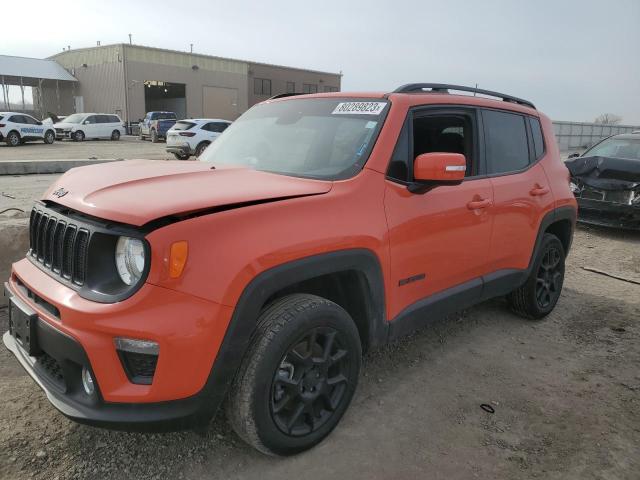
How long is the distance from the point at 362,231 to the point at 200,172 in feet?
3.10

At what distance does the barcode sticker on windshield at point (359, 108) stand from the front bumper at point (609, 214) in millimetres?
6018

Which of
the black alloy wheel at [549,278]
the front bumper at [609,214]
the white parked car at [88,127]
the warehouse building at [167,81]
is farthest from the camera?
the warehouse building at [167,81]

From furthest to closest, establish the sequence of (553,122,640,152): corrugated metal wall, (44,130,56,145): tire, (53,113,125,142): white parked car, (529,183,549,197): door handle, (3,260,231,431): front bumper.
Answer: (53,113,125,142): white parked car → (553,122,640,152): corrugated metal wall → (44,130,56,145): tire → (529,183,549,197): door handle → (3,260,231,431): front bumper

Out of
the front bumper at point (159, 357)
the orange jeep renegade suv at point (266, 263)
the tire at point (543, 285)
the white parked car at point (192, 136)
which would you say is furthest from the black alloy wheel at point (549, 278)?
the white parked car at point (192, 136)

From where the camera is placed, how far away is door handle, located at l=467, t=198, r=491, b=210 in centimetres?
331

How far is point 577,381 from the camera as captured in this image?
11.3 feet

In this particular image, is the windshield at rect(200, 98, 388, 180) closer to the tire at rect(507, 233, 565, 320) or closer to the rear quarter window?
the rear quarter window

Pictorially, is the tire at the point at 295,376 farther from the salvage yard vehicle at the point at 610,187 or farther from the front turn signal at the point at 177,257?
the salvage yard vehicle at the point at 610,187

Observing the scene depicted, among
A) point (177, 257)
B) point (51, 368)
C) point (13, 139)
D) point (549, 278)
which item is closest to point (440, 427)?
point (177, 257)

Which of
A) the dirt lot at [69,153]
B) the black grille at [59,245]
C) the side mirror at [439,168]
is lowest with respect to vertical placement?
the dirt lot at [69,153]

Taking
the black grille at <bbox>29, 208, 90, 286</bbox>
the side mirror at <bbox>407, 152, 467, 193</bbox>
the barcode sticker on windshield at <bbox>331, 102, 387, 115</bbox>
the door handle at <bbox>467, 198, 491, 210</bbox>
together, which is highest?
the barcode sticker on windshield at <bbox>331, 102, 387, 115</bbox>

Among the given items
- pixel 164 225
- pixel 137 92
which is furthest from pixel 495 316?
pixel 137 92

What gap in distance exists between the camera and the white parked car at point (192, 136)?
19.8 m

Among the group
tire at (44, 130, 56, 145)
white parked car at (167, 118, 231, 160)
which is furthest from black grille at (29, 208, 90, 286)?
tire at (44, 130, 56, 145)
